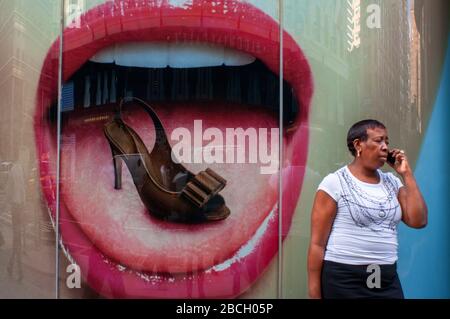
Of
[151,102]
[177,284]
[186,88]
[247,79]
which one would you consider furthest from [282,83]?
[177,284]

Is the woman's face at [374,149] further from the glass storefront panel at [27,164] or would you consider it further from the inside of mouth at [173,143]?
the glass storefront panel at [27,164]

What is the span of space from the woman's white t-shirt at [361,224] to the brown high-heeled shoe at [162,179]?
1168 mm

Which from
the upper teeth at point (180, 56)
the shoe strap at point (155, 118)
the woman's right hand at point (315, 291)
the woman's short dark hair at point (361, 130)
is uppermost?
the upper teeth at point (180, 56)

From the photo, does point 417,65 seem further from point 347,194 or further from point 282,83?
point 347,194

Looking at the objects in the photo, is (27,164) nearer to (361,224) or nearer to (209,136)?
(209,136)

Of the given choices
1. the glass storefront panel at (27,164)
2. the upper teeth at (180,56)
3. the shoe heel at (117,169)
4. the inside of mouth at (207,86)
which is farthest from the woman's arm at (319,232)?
the glass storefront panel at (27,164)

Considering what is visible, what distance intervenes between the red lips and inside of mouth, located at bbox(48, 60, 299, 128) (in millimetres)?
100

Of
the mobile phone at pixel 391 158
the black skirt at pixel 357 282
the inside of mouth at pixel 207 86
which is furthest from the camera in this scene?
the inside of mouth at pixel 207 86

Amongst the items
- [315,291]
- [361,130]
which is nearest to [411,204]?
[361,130]

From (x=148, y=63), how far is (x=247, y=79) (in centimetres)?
73

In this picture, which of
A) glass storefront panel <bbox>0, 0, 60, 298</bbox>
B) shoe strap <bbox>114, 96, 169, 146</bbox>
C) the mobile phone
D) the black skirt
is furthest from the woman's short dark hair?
glass storefront panel <bbox>0, 0, 60, 298</bbox>

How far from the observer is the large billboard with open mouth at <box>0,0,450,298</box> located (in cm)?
380

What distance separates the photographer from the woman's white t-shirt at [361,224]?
9.07 feet

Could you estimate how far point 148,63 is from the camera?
12.6ft
